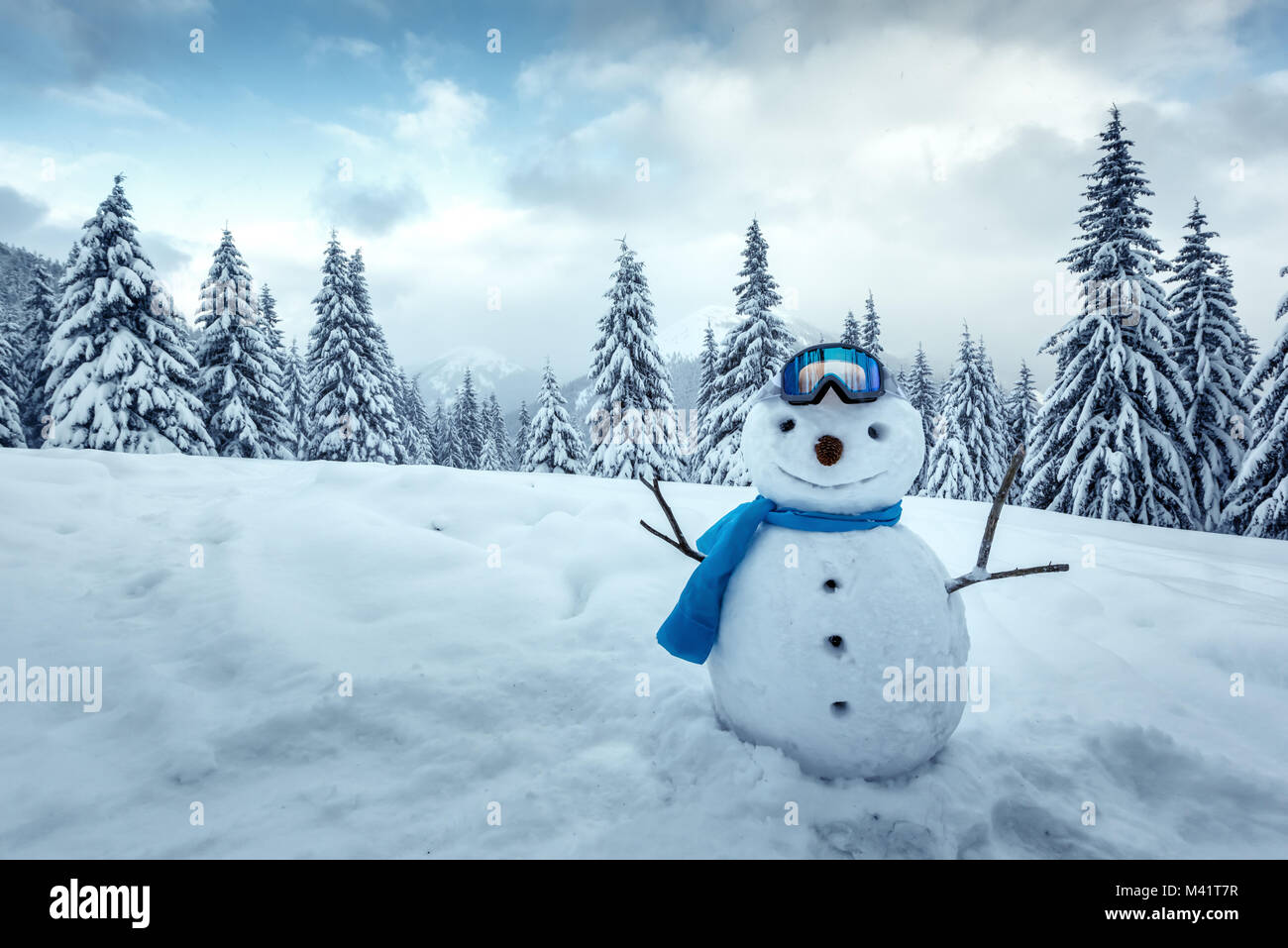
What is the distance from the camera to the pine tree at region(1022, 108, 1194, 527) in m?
14.4

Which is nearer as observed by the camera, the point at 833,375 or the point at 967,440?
the point at 833,375

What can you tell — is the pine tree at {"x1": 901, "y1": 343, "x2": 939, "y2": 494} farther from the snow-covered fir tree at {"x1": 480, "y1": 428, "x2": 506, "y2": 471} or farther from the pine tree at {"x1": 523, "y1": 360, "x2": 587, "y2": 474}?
the snow-covered fir tree at {"x1": 480, "y1": 428, "x2": 506, "y2": 471}

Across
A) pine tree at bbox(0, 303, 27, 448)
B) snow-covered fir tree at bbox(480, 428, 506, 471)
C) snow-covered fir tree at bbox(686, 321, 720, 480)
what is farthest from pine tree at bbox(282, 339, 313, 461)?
snow-covered fir tree at bbox(686, 321, 720, 480)

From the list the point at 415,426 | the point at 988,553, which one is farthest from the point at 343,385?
the point at 988,553

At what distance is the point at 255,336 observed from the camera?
848 inches

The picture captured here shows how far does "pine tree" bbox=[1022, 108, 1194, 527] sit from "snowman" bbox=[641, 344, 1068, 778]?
50.9ft

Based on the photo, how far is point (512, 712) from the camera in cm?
305

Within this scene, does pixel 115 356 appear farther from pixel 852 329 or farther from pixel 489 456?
pixel 852 329

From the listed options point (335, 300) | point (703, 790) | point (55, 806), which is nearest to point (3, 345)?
point (335, 300)

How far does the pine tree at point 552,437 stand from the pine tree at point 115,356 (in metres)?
11.3

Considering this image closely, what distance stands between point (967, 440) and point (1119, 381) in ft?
34.3

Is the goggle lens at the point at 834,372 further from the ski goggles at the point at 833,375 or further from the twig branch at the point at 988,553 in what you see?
the twig branch at the point at 988,553
